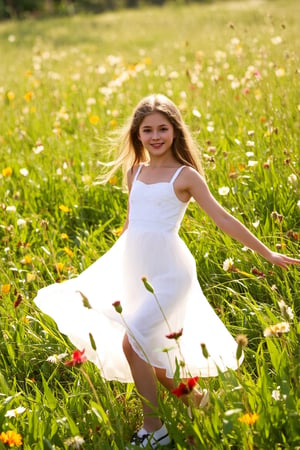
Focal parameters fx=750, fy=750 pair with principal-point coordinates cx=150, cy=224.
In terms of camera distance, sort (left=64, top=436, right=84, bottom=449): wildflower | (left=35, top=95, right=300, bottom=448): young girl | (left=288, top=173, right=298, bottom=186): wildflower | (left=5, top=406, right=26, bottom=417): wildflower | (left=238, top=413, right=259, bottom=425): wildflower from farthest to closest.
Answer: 1. (left=288, top=173, right=298, bottom=186): wildflower
2. (left=35, top=95, right=300, bottom=448): young girl
3. (left=5, top=406, right=26, bottom=417): wildflower
4. (left=64, top=436, right=84, bottom=449): wildflower
5. (left=238, top=413, right=259, bottom=425): wildflower

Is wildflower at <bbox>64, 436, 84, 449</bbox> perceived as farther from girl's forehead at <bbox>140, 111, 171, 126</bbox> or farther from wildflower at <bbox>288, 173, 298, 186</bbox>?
wildflower at <bbox>288, 173, 298, 186</bbox>

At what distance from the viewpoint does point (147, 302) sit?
2.44 metres

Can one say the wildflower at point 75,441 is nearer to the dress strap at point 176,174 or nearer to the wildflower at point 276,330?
the wildflower at point 276,330

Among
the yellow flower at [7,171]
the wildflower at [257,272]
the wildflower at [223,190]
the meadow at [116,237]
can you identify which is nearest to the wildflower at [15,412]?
the meadow at [116,237]

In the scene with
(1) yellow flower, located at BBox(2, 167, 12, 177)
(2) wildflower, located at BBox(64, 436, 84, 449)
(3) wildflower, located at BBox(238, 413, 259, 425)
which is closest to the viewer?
(3) wildflower, located at BBox(238, 413, 259, 425)

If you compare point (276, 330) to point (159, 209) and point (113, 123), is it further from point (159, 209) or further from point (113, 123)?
point (113, 123)

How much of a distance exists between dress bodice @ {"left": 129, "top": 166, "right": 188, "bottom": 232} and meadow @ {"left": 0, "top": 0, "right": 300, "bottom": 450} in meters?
0.26

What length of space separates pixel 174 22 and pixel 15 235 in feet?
46.6

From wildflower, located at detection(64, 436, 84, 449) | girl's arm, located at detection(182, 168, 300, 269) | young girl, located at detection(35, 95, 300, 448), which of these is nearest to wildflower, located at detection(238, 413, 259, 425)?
young girl, located at detection(35, 95, 300, 448)

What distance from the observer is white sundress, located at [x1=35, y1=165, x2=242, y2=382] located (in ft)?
7.97

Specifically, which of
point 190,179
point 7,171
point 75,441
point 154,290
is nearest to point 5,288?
point 154,290

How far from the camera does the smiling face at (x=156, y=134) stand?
107 inches

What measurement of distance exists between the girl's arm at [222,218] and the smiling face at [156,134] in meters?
0.15

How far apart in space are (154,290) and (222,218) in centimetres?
34
